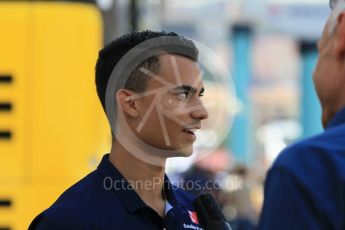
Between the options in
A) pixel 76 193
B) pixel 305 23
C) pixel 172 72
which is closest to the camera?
pixel 76 193

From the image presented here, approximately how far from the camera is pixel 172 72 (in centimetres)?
241

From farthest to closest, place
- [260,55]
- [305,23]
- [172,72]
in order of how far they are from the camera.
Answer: [260,55]
[305,23]
[172,72]

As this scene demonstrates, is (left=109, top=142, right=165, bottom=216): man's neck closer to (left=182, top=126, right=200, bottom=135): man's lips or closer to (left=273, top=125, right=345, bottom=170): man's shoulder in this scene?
(left=182, top=126, right=200, bottom=135): man's lips

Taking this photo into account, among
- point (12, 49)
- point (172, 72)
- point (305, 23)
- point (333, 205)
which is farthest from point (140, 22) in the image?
point (305, 23)

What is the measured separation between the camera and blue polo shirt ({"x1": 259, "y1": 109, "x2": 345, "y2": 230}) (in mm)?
1502

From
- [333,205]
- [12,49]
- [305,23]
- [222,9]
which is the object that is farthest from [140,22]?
[222,9]

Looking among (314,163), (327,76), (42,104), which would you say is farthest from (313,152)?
(42,104)

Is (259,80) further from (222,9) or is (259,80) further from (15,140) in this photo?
(15,140)

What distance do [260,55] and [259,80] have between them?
5.65ft

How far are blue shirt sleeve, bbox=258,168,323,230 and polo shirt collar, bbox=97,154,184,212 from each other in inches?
30.3

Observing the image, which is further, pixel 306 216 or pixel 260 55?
pixel 260 55

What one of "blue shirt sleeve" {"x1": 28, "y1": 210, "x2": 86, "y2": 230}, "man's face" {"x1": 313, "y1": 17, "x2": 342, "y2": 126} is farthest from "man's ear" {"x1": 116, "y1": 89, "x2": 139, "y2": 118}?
"man's face" {"x1": 313, "y1": 17, "x2": 342, "y2": 126}

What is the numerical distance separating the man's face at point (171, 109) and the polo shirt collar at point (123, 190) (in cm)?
11

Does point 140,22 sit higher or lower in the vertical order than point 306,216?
higher
